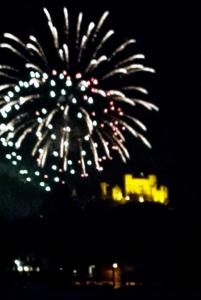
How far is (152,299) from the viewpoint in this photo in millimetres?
15336

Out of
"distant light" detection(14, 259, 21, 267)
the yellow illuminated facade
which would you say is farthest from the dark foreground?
the yellow illuminated facade

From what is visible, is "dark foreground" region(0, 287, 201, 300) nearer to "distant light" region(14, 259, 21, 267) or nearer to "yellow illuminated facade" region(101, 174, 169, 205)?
"distant light" region(14, 259, 21, 267)

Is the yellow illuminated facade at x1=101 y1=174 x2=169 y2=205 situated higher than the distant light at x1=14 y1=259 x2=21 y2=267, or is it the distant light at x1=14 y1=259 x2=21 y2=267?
the yellow illuminated facade at x1=101 y1=174 x2=169 y2=205

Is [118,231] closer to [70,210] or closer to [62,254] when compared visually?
[70,210]

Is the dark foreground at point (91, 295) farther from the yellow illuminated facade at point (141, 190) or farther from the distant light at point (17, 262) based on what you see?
the yellow illuminated facade at point (141, 190)

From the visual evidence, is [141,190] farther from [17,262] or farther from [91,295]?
[91,295]

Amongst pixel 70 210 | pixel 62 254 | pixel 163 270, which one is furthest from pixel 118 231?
pixel 163 270

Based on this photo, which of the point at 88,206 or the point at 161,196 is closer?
the point at 88,206

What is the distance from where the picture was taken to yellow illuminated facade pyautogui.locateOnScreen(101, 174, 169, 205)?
206ft

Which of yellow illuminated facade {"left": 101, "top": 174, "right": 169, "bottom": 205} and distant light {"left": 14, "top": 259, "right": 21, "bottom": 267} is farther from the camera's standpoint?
yellow illuminated facade {"left": 101, "top": 174, "right": 169, "bottom": 205}

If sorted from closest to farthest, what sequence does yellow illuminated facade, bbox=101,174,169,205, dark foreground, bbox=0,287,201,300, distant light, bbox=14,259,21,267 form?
dark foreground, bbox=0,287,201,300
distant light, bbox=14,259,21,267
yellow illuminated facade, bbox=101,174,169,205

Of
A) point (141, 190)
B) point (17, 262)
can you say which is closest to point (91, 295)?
point (17, 262)

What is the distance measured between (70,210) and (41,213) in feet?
6.08

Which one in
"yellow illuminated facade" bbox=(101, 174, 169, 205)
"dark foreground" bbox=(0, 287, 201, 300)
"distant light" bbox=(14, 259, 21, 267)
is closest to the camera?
"dark foreground" bbox=(0, 287, 201, 300)
